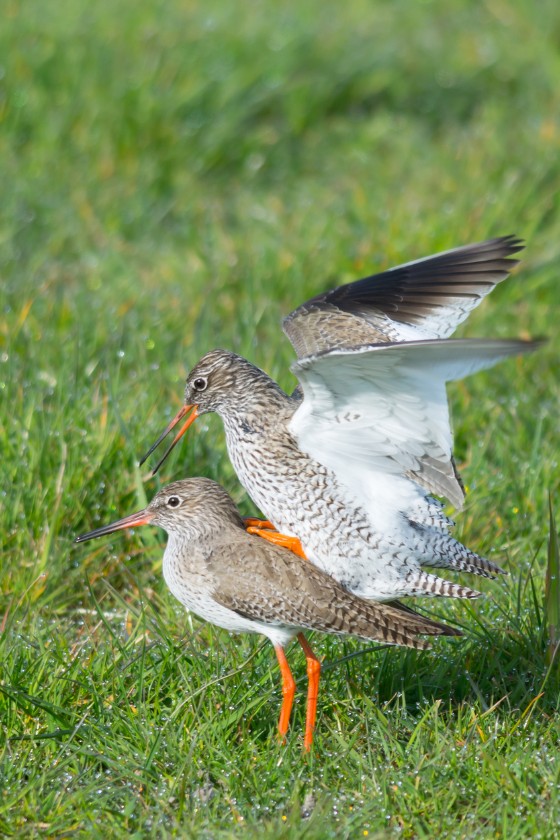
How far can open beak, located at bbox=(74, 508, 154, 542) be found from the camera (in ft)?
16.3

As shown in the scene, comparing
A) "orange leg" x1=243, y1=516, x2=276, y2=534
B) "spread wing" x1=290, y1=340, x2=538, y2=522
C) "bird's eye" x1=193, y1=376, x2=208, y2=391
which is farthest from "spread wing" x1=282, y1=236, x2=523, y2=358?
"orange leg" x1=243, y1=516, x2=276, y2=534

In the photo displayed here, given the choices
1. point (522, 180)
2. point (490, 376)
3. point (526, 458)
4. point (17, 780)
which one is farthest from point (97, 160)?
point (17, 780)

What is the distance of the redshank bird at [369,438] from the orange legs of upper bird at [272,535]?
1cm

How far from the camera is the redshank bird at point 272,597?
4.41 m

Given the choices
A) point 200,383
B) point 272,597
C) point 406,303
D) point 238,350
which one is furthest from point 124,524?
point 238,350

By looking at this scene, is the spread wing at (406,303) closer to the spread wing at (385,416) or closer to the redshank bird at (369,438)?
the redshank bird at (369,438)

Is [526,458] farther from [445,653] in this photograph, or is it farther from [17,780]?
[17,780]

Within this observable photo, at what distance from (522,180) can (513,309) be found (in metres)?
1.36

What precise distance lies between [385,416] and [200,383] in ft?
3.35

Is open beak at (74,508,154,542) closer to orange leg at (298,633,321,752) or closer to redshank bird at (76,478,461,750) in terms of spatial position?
redshank bird at (76,478,461,750)

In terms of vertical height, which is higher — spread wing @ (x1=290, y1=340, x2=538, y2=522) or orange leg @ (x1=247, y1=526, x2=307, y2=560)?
spread wing @ (x1=290, y1=340, x2=538, y2=522)

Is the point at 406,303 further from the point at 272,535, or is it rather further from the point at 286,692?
the point at 286,692

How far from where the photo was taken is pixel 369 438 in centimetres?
448

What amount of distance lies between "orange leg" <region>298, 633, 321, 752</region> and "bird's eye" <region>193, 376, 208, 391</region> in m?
1.15
